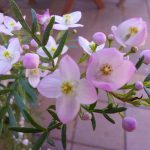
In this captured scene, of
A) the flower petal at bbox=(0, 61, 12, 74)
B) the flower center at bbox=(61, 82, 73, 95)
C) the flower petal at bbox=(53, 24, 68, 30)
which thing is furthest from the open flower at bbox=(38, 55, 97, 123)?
the flower petal at bbox=(53, 24, 68, 30)

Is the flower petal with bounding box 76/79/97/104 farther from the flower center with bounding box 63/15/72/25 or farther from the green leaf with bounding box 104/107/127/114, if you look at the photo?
the flower center with bounding box 63/15/72/25

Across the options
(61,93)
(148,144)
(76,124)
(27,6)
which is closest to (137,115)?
(148,144)

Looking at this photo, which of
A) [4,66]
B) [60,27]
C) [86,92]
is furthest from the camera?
[60,27]

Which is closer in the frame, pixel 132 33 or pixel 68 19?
pixel 132 33

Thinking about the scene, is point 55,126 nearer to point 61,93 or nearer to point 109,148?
point 61,93

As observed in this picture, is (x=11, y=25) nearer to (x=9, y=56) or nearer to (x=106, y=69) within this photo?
(x=9, y=56)

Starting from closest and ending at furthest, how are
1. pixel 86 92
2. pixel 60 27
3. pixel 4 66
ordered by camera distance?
pixel 86 92 < pixel 4 66 < pixel 60 27

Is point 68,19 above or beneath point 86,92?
above

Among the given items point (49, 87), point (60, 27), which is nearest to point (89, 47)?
point (60, 27)
